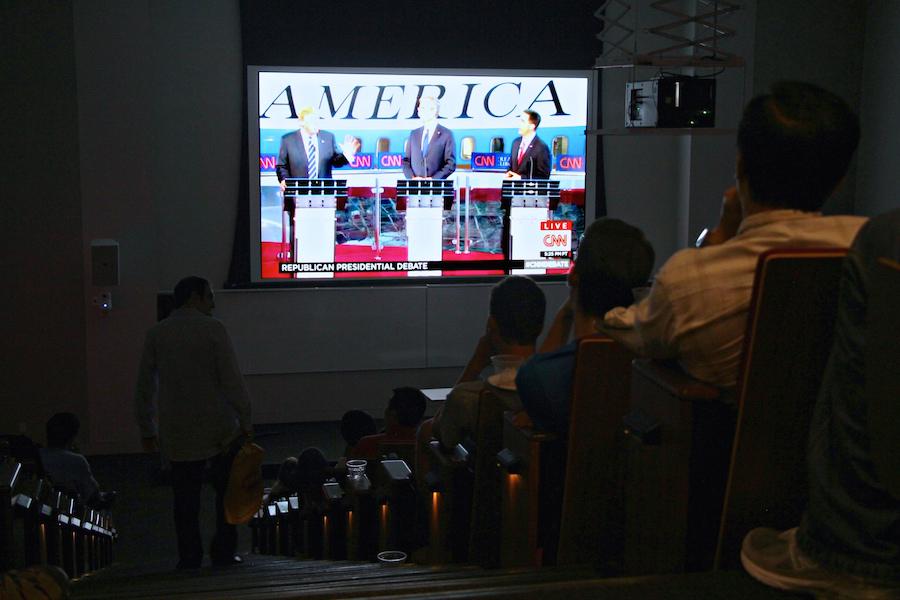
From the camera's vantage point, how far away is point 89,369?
23.1 ft

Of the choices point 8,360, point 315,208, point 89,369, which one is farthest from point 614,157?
point 8,360

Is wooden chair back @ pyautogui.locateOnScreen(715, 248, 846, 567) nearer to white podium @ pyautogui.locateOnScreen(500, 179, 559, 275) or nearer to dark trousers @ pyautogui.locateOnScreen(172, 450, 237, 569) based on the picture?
dark trousers @ pyautogui.locateOnScreen(172, 450, 237, 569)

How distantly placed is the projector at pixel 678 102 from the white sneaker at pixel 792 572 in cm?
381

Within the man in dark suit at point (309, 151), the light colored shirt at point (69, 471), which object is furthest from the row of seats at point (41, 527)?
the man in dark suit at point (309, 151)

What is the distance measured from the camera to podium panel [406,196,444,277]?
7609 millimetres

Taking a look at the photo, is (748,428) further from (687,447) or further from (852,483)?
(852,483)

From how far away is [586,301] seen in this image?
2531mm

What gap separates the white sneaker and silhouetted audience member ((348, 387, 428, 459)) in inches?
124

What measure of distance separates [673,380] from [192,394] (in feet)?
11.1

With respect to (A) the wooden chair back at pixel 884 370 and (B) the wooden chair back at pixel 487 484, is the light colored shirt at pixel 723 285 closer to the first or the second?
(A) the wooden chair back at pixel 884 370

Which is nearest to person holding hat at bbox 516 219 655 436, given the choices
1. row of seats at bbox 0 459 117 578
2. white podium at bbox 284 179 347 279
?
row of seats at bbox 0 459 117 578

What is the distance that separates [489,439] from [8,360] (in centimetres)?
514

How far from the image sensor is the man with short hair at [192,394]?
188 inches

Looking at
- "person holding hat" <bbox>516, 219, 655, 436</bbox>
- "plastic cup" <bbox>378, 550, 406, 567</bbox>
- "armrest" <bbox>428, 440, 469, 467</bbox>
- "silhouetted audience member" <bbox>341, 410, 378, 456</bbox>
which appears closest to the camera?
"person holding hat" <bbox>516, 219, 655, 436</bbox>
